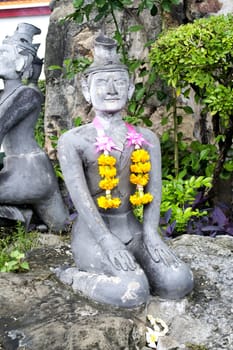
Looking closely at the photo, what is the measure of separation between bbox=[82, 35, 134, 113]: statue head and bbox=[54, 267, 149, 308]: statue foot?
822mm

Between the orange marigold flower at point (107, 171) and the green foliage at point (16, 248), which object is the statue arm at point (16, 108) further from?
the orange marigold flower at point (107, 171)

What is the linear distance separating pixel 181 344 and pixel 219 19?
2.35 metres

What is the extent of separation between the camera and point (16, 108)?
12.9 feet

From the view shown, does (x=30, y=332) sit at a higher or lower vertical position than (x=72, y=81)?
lower

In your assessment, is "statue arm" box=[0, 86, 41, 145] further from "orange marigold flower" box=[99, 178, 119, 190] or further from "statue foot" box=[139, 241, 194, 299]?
"statue foot" box=[139, 241, 194, 299]

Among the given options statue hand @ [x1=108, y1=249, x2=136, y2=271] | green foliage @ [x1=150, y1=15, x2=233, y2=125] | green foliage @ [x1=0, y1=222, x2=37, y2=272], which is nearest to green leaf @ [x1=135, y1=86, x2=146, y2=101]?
green foliage @ [x1=150, y1=15, x2=233, y2=125]

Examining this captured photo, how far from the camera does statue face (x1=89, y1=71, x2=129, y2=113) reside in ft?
9.41

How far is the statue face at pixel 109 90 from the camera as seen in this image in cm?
287

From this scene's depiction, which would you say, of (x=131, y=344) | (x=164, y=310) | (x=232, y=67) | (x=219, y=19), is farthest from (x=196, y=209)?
(x=131, y=344)

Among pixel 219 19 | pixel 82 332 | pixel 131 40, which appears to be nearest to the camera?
pixel 82 332

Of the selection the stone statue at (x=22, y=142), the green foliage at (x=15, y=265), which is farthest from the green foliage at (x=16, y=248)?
the stone statue at (x=22, y=142)

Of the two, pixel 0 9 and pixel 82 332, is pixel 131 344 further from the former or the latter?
pixel 0 9

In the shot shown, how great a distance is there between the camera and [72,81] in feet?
18.9

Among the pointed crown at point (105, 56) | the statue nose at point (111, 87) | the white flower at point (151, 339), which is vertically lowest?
the white flower at point (151, 339)
